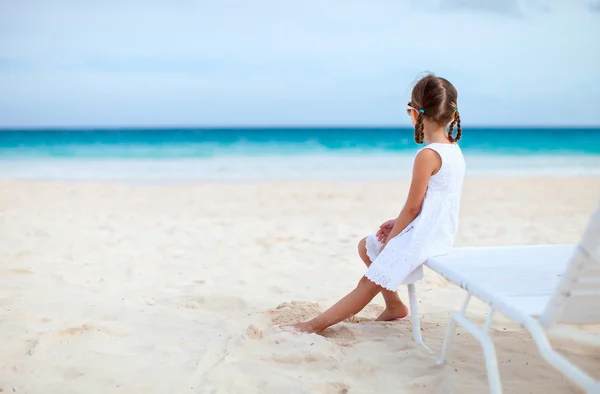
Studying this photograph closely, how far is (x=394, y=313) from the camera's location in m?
3.44

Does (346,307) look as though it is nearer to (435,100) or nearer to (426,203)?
(426,203)

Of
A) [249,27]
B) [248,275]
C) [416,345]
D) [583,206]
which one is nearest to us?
[416,345]

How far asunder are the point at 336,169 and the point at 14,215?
11.9 meters

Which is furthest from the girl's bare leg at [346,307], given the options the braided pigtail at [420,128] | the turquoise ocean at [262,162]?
the turquoise ocean at [262,162]

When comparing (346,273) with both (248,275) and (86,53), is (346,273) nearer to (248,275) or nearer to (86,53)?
(248,275)

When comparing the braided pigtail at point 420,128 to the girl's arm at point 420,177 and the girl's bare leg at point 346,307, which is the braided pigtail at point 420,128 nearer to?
the girl's arm at point 420,177

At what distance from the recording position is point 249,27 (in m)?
27.6

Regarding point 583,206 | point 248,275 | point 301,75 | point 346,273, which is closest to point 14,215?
point 248,275

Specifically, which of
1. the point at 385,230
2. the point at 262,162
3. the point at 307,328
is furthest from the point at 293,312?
the point at 262,162

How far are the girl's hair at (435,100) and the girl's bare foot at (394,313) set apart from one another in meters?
1.07

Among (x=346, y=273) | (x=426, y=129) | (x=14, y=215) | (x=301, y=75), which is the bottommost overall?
(x=14, y=215)

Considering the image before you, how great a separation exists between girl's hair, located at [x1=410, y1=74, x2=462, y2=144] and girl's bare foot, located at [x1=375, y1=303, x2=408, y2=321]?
3.52 feet

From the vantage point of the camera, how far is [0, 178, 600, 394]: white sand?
2.57 meters

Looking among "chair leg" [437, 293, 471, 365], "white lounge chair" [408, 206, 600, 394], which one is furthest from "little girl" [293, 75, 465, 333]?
"chair leg" [437, 293, 471, 365]
